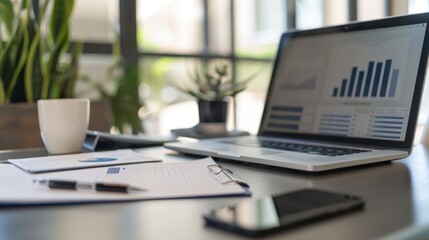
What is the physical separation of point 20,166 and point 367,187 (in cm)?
51

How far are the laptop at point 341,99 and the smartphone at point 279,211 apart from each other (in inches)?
6.6

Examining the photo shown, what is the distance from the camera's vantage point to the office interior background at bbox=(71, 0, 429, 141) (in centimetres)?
259

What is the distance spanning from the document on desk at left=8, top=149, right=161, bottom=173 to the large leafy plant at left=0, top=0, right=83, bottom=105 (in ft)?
3.19

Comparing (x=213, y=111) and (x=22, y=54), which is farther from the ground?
(x=22, y=54)

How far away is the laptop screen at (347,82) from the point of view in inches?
32.1

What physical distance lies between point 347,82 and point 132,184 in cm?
53

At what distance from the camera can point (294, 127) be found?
1002mm

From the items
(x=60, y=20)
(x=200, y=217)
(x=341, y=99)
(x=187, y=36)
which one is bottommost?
(x=200, y=217)

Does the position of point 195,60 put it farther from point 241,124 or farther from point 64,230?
point 64,230

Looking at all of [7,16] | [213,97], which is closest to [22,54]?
[7,16]

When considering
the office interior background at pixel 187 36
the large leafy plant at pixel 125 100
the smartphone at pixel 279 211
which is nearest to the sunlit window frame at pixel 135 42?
the office interior background at pixel 187 36

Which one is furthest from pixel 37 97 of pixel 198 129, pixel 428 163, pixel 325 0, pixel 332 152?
pixel 325 0

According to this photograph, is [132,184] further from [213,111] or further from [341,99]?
[213,111]

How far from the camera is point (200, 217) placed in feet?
1.43
